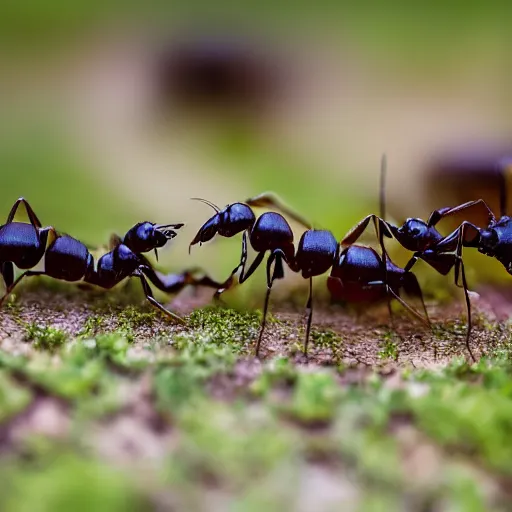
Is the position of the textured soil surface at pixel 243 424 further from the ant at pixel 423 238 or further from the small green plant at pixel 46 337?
the ant at pixel 423 238

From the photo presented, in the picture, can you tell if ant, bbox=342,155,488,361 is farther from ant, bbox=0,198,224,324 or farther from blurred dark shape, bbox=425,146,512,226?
blurred dark shape, bbox=425,146,512,226

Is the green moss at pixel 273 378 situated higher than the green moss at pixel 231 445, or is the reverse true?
the green moss at pixel 273 378

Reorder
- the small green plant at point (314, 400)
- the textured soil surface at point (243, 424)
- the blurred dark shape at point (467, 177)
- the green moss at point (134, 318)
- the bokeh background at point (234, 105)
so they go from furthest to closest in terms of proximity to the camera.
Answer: the bokeh background at point (234, 105) < the blurred dark shape at point (467, 177) < the green moss at point (134, 318) < the small green plant at point (314, 400) < the textured soil surface at point (243, 424)

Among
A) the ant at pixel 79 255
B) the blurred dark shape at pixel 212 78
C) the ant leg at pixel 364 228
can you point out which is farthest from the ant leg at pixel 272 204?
the blurred dark shape at pixel 212 78

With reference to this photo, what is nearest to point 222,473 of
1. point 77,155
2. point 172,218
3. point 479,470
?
point 479,470

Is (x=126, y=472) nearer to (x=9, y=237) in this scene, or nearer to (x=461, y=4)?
(x=9, y=237)

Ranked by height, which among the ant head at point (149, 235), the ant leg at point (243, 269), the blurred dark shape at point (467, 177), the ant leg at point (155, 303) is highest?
the blurred dark shape at point (467, 177)

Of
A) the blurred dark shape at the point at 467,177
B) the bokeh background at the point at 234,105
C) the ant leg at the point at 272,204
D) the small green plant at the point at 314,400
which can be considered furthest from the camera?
the bokeh background at the point at 234,105
